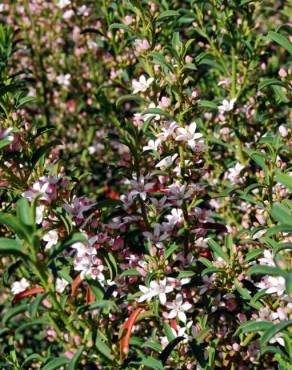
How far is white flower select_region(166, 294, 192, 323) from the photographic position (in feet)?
10.5

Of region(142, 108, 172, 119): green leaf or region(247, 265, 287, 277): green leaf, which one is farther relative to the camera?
region(142, 108, 172, 119): green leaf

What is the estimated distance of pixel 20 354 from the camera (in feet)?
14.9

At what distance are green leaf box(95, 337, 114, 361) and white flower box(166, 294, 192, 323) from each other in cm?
58

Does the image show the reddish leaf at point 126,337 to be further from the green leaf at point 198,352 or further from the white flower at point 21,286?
the white flower at point 21,286

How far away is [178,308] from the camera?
3252mm

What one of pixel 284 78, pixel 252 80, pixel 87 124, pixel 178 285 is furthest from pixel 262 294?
pixel 87 124

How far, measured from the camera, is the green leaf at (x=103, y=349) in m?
2.67

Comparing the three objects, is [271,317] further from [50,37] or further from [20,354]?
[50,37]

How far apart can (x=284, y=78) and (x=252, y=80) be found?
156cm

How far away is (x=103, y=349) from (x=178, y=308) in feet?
2.21

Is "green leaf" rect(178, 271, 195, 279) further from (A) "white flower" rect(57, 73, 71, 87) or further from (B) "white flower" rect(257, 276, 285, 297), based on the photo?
(A) "white flower" rect(57, 73, 71, 87)

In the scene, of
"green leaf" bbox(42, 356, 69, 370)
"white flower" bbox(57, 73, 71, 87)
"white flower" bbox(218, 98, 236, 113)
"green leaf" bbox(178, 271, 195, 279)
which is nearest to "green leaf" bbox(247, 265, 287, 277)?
"green leaf" bbox(178, 271, 195, 279)

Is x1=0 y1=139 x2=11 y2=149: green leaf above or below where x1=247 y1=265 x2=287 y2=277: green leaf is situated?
above

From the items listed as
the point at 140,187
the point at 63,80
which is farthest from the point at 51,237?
the point at 63,80
